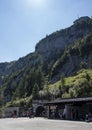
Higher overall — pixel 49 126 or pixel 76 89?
pixel 76 89

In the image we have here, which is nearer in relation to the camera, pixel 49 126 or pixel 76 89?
pixel 49 126

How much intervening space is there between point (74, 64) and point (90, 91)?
62.3 meters

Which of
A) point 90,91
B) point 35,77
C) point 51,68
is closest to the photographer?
point 90,91

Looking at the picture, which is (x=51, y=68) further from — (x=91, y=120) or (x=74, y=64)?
(x=91, y=120)

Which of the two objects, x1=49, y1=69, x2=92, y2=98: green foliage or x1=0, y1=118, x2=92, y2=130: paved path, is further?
x1=49, y1=69, x2=92, y2=98: green foliage

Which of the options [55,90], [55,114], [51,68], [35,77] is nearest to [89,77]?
[55,90]

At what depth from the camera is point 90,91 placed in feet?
335

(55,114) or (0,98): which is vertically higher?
(0,98)

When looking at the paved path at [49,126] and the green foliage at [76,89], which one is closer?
the paved path at [49,126]

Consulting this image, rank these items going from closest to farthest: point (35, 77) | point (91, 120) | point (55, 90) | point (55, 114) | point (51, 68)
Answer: point (91, 120) → point (55, 114) → point (55, 90) → point (35, 77) → point (51, 68)

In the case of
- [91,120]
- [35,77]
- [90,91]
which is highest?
[35,77]

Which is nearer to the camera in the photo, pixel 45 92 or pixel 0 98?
pixel 45 92

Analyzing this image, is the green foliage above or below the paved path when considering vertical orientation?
above

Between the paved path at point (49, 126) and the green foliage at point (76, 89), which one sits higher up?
the green foliage at point (76, 89)
